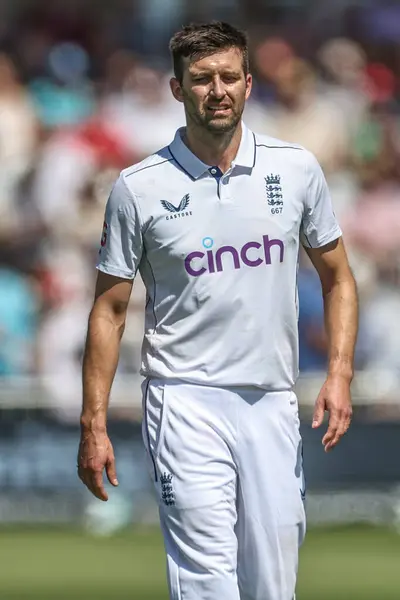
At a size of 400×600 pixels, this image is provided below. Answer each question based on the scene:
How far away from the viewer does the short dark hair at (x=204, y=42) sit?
15.4ft

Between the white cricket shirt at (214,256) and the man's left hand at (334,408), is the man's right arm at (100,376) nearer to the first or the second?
the white cricket shirt at (214,256)

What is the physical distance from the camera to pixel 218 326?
4785mm

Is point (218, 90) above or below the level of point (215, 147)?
above

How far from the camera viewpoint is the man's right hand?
4.71m

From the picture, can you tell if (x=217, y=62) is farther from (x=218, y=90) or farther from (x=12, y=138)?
(x=12, y=138)

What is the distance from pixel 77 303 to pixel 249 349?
4920mm

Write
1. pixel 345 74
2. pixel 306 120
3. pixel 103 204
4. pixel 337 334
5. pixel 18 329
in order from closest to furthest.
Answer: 1. pixel 337 334
2. pixel 18 329
3. pixel 103 204
4. pixel 306 120
5. pixel 345 74

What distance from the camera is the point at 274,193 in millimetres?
4812

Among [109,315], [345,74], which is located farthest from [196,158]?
[345,74]

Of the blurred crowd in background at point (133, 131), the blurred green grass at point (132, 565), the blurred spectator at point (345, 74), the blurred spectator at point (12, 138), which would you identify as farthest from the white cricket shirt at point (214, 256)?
the blurred spectator at point (345, 74)

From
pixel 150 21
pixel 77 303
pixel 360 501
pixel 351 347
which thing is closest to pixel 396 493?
pixel 360 501

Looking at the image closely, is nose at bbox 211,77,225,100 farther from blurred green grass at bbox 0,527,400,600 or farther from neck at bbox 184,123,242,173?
blurred green grass at bbox 0,527,400,600

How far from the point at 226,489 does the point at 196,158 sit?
3.67 feet

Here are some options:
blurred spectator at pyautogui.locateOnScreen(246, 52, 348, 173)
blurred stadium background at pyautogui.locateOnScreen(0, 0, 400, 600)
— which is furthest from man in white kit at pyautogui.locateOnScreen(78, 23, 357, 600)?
blurred spectator at pyautogui.locateOnScreen(246, 52, 348, 173)
